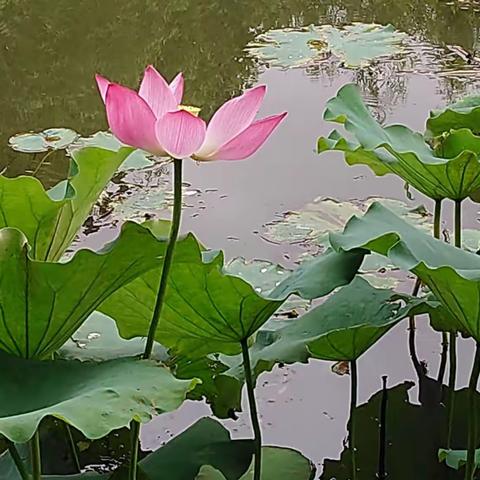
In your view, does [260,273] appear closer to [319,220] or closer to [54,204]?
[54,204]

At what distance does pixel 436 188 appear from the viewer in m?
1.09

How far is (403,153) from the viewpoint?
96 centimetres

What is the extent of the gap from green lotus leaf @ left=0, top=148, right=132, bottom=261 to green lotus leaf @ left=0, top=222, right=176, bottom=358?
0.29ft

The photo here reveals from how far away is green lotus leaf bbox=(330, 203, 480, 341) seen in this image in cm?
74

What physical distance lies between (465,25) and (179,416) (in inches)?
88.4

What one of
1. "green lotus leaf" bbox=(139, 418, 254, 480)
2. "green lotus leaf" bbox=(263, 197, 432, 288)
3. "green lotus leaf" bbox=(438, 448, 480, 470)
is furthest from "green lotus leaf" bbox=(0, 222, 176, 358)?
"green lotus leaf" bbox=(263, 197, 432, 288)

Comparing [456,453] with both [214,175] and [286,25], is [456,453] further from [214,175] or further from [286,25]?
[286,25]

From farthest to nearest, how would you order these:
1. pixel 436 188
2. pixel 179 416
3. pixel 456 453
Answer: pixel 179 416, pixel 436 188, pixel 456 453

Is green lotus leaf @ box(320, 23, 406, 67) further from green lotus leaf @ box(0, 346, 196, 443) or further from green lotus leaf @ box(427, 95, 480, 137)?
green lotus leaf @ box(0, 346, 196, 443)

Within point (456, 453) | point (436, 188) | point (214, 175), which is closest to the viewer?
point (456, 453)

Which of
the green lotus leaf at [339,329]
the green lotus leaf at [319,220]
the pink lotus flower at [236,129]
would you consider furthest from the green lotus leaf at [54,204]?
the green lotus leaf at [319,220]

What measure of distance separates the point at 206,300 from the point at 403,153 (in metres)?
0.29

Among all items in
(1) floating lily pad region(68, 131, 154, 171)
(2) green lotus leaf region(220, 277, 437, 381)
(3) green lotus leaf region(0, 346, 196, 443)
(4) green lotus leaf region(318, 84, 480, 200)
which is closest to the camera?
(3) green lotus leaf region(0, 346, 196, 443)

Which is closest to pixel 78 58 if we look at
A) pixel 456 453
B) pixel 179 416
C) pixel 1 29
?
pixel 1 29
